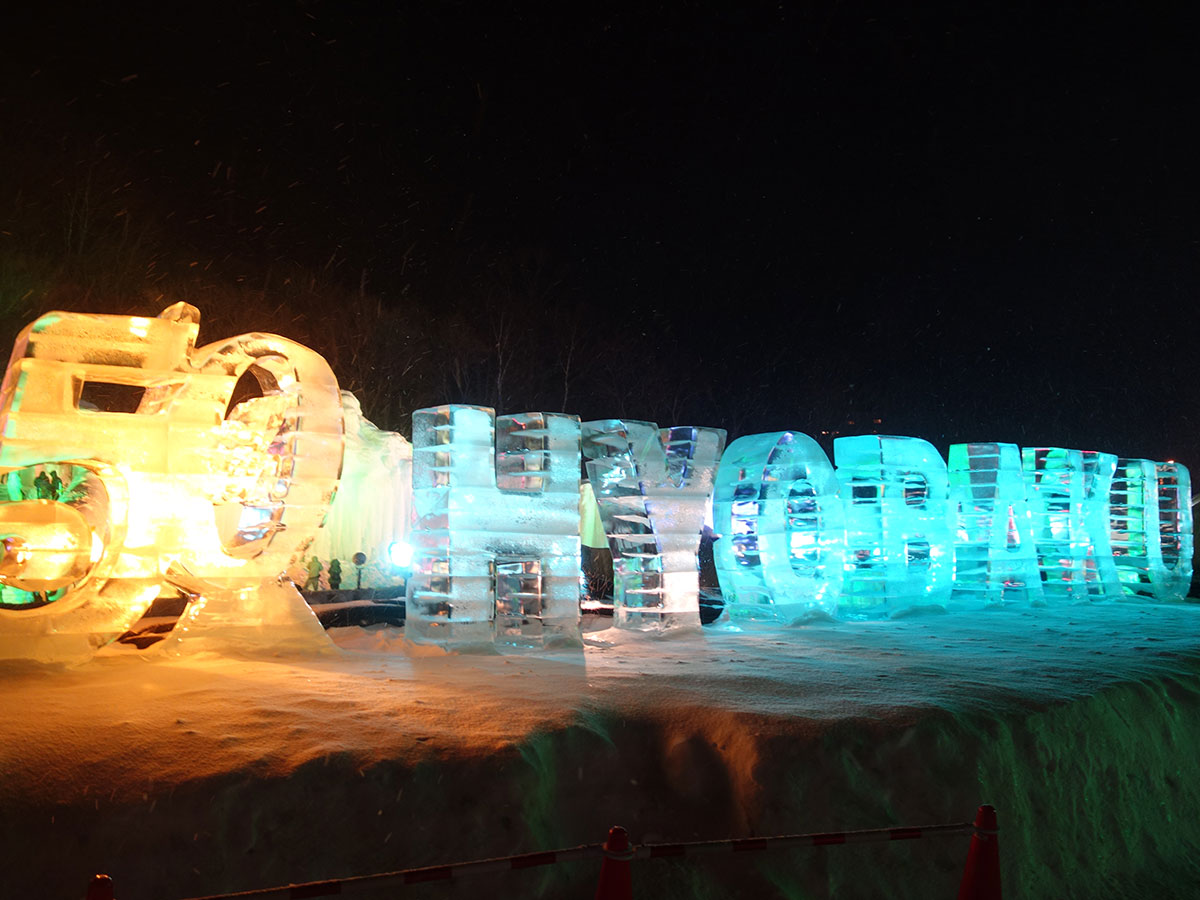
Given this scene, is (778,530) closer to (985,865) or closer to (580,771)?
(580,771)

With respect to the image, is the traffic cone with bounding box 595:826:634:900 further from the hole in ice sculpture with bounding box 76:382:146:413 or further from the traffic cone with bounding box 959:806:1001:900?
the hole in ice sculpture with bounding box 76:382:146:413

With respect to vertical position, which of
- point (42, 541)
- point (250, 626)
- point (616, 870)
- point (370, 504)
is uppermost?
point (370, 504)

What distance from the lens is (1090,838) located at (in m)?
4.62

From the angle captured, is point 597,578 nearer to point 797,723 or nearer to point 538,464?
point 538,464

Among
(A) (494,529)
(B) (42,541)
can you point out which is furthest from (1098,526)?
(B) (42,541)

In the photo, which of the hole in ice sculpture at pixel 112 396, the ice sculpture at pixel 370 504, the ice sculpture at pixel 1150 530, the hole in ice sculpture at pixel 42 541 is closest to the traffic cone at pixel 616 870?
the hole in ice sculpture at pixel 42 541

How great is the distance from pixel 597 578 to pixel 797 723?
12070 millimetres

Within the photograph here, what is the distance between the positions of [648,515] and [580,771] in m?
3.53

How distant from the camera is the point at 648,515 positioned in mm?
7461

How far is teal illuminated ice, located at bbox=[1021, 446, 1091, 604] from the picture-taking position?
1066cm

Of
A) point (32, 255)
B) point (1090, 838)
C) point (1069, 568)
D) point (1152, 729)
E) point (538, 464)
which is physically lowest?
point (1090, 838)

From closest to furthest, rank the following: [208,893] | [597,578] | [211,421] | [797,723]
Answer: [208,893] → [797,723] → [211,421] → [597,578]

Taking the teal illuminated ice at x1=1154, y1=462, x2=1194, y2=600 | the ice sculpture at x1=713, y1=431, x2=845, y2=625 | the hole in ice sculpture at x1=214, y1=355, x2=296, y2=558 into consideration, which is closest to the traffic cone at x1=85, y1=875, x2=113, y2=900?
the hole in ice sculpture at x1=214, y1=355, x2=296, y2=558

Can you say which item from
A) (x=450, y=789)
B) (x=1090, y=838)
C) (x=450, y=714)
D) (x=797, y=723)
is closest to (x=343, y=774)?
(x=450, y=789)
